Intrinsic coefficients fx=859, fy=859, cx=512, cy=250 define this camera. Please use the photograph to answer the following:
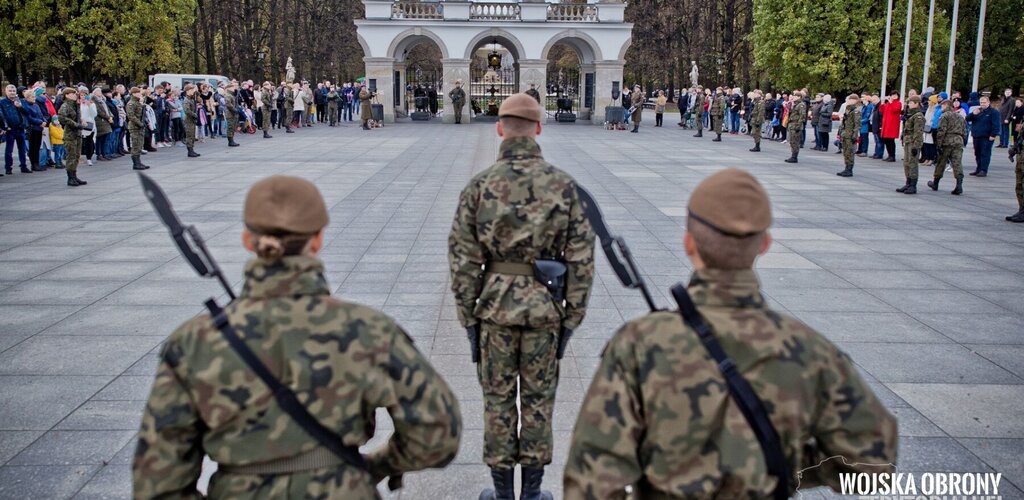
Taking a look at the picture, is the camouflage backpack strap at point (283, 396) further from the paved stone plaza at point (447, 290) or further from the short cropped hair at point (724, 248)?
the paved stone plaza at point (447, 290)

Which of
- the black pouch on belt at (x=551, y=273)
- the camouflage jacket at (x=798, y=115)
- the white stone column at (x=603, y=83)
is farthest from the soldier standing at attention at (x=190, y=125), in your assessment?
the white stone column at (x=603, y=83)

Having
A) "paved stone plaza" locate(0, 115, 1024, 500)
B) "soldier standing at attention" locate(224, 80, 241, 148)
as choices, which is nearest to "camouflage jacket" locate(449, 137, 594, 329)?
"paved stone plaza" locate(0, 115, 1024, 500)

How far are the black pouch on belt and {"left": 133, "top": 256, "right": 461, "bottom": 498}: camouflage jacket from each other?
1.69 metres

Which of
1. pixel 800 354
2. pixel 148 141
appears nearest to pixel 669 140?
pixel 148 141

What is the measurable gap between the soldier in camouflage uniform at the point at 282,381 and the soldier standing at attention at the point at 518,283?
5.62 ft

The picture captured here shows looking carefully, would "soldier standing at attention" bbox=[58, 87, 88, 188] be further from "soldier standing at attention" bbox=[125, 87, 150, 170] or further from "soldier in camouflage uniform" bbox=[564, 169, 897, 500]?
"soldier in camouflage uniform" bbox=[564, 169, 897, 500]

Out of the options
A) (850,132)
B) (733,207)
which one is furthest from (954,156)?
(733,207)

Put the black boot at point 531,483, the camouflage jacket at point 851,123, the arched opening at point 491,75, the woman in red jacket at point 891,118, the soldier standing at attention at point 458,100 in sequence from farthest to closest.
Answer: the arched opening at point 491,75 → the soldier standing at attention at point 458,100 → the woman in red jacket at point 891,118 → the camouflage jacket at point 851,123 → the black boot at point 531,483

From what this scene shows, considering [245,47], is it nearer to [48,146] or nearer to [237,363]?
[48,146]

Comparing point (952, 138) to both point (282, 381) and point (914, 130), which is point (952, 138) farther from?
point (282, 381)

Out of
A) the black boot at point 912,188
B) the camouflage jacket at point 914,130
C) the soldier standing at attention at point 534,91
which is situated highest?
the soldier standing at attention at point 534,91

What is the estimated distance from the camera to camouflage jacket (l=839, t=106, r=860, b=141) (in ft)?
63.8

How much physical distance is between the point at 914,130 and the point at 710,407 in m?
16.5

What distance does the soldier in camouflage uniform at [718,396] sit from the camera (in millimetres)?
2334
